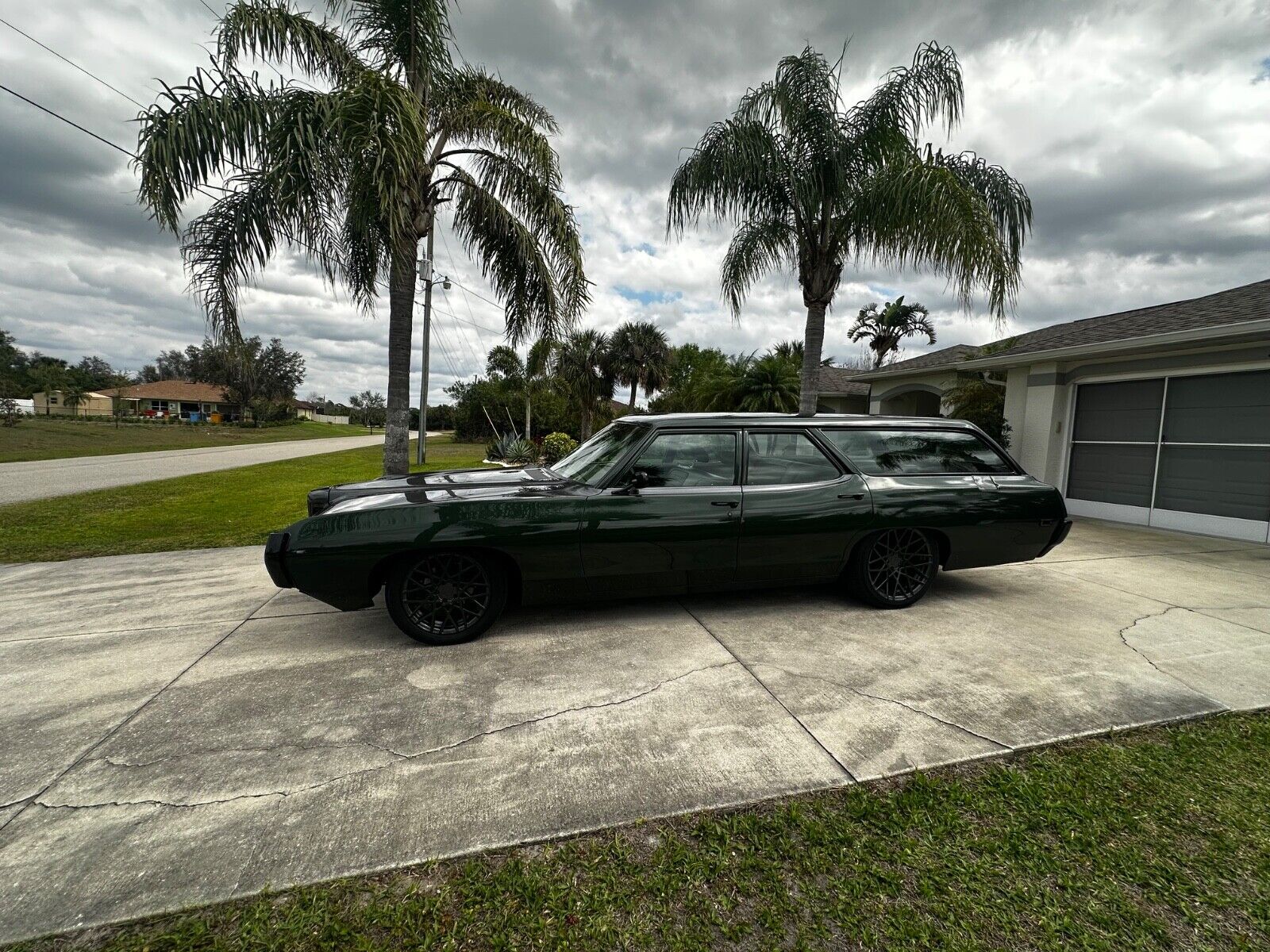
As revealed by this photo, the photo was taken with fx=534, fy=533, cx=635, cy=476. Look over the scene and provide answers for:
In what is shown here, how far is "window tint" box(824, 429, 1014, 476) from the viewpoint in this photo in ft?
13.2

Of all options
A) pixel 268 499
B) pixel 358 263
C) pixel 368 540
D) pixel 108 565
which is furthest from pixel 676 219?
pixel 268 499

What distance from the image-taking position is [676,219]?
8.05m

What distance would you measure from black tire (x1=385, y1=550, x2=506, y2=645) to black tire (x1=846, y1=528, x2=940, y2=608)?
8.33 feet

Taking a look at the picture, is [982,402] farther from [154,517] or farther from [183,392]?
[183,392]

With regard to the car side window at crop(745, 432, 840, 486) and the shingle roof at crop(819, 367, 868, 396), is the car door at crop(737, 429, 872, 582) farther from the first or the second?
the shingle roof at crop(819, 367, 868, 396)

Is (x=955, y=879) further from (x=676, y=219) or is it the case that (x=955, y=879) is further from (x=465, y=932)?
(x=676, y=219)

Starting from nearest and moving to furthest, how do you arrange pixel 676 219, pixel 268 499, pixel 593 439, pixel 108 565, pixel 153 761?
pixel 153 761 < pixel 593 439 < pixel 108 565 < pixel 676 219 < pixel 268 499

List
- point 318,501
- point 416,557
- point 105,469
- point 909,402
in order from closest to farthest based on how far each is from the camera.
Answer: point 416,557, point 318,501, point 909,402, point 105,469

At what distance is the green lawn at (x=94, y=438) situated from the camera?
2150cm

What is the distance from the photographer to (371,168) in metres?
5.39

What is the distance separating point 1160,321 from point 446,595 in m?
11.8

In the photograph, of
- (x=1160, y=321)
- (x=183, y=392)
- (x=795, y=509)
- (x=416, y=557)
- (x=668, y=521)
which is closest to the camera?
(x=416, y=557)

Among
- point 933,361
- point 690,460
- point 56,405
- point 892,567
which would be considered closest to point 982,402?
point 933,361

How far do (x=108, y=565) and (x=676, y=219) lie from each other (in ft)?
26.3
